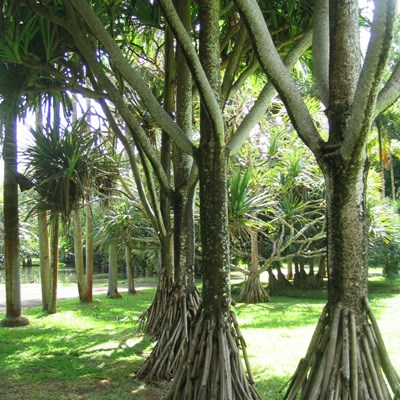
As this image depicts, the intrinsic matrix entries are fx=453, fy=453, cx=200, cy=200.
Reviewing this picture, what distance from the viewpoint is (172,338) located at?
13.6 ft

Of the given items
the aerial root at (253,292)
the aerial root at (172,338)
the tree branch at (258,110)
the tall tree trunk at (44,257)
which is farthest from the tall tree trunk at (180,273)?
the aerial root at (253,292)

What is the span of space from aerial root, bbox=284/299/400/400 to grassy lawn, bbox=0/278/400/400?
156 centimetres

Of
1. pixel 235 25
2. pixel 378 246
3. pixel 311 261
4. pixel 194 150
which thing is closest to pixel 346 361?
pixel 194 150

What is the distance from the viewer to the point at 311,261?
15.1 m

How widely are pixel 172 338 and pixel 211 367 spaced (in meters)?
1.17

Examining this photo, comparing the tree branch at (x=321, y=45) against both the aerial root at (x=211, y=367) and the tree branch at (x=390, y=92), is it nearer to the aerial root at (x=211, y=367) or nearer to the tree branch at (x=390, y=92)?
the tree branch at (x=390, y=92)

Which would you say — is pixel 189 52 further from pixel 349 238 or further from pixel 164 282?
pixel 164 282

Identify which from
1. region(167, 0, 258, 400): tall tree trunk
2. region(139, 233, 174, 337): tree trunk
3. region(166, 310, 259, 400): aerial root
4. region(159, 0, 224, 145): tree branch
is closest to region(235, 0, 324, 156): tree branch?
region(159, 0, 224, 145): tree branch

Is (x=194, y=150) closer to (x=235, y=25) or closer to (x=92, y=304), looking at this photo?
(x=235, y=25)

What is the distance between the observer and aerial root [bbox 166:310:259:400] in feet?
9.75

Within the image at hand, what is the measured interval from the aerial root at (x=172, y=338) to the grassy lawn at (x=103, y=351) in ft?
0.49

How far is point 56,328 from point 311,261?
10.1 m

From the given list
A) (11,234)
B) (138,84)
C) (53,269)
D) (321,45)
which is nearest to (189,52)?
(138,84)

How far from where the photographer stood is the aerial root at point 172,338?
407cm
